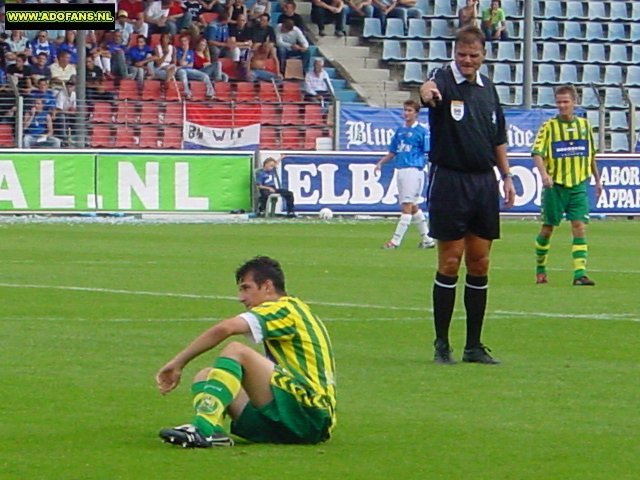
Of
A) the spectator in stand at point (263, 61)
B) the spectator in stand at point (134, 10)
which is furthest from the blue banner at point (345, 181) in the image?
the spectator in stand at point (134, 10)

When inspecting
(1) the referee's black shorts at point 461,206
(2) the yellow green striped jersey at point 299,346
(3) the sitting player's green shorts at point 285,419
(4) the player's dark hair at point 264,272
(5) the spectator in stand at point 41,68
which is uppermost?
(5) the spectator in stand at point 41,68

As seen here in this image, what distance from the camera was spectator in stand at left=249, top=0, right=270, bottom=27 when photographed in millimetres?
37062

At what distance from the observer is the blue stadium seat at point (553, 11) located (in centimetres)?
4222

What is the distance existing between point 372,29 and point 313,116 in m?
6.67

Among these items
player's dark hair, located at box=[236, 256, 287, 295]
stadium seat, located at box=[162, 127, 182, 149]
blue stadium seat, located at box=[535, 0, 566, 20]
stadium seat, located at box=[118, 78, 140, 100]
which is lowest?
player's dark hair, located at box=[236, 256, 287, 295]

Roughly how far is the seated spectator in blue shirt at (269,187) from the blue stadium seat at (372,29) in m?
9.70

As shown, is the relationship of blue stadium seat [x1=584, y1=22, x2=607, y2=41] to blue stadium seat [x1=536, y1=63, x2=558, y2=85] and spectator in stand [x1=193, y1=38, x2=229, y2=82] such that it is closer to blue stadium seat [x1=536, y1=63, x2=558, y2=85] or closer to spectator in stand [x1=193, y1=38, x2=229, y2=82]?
blue stadium seat [x1=536, y1=63, x2=558, y2=85]

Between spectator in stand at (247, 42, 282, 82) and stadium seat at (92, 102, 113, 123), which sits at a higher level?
spectator in stand at (247, 42, 282, 82)

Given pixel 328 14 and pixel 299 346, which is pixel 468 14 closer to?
pixel 328 14

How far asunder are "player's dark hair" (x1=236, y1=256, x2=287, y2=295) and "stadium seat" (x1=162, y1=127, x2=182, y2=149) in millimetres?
24868

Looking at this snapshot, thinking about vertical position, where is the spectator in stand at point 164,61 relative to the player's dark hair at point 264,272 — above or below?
above

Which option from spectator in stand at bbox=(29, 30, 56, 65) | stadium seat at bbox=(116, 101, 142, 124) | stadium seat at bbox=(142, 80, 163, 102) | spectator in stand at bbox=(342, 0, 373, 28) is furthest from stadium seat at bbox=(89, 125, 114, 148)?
spectator in stand at bbox=(342, 0, 373, 28)

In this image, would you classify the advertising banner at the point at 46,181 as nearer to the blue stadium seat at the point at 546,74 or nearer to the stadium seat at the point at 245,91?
the stadium seat at the point at 245,91

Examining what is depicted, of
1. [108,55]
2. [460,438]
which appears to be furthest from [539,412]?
[108,55]
